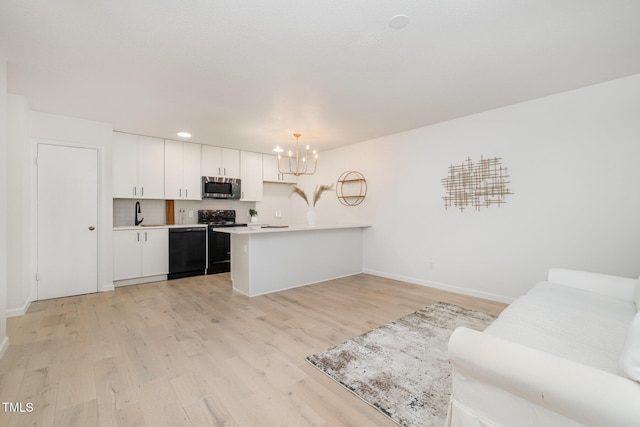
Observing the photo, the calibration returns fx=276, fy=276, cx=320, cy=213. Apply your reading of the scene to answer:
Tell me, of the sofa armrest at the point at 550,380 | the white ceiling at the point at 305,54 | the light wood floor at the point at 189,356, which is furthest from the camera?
the white ceiling at the point at 305,54

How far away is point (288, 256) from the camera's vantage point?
434 cm

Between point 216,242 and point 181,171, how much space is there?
1499 mm

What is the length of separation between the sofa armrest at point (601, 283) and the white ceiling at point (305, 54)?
192 centimetres

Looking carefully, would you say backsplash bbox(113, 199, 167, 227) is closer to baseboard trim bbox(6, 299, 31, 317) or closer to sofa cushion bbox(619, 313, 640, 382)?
baseboard trim bbox(6, 299, 31, 317)

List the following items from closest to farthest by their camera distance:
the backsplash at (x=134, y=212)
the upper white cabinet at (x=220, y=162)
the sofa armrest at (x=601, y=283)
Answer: the sofa armrest at (x=601, y=283), the backsplash at (x=134, y=212), the upper white cabinet at (x=220, y=162)

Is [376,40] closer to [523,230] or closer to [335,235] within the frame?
[523,230]

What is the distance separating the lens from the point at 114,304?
11.9ft

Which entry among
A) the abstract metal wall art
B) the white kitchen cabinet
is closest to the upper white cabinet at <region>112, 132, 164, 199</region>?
the white kitchen cabinet

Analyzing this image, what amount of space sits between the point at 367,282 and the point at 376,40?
3640mm

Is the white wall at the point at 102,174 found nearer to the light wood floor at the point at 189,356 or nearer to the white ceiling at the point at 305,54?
the white ceiling at the point at 305,54

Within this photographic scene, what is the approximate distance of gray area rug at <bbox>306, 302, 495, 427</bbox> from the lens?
1.71 m

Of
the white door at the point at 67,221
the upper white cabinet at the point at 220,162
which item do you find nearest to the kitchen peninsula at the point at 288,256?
the upper white cabinet at the point at 220,162

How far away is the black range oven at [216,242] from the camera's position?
5.30 metres

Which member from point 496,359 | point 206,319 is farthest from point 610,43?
point 206,319
